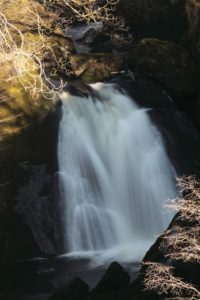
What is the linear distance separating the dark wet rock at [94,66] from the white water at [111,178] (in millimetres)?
1420

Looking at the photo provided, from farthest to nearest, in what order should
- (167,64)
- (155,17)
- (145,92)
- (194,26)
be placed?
(155,17) → (167,64) → (194,26) → (145,92)

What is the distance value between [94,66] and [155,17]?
4068 millimetres

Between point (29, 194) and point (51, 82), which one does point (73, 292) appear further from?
point (51, 82)

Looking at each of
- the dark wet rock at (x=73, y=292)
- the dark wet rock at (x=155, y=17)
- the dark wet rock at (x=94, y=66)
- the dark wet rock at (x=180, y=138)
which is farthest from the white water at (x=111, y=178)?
the dark wet rock at (x=155, y=17)

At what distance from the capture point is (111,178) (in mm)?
17000

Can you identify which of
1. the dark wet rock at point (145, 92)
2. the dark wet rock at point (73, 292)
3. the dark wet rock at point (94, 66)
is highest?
the dark wet rock at point (94, 66)

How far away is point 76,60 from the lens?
2148cm

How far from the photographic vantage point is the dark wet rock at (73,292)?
11.0m

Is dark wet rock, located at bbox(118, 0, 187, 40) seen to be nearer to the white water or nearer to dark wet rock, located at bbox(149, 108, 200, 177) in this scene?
dark wet rock, located at bbox(149, 108, 200, 177)

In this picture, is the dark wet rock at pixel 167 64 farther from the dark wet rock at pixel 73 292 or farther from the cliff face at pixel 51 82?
the dark wet rock at pixel 73 292

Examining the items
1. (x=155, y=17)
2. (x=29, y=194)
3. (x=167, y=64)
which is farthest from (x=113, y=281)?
(x=155, y=17)

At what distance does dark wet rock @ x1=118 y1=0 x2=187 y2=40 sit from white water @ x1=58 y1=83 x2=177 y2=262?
5255mm

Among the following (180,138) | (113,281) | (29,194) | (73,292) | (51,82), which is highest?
(51,82)

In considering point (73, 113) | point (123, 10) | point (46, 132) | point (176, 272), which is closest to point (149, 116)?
point (73, 113)
